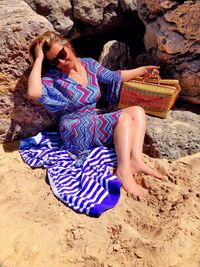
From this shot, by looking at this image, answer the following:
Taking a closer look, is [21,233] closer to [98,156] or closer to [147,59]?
[98,156]

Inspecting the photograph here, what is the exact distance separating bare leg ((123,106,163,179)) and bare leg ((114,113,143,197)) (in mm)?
35

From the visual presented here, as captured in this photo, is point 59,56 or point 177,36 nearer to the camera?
point 59,56

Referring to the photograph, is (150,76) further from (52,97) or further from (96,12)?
(96,12)

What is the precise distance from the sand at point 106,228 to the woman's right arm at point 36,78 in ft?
2.63

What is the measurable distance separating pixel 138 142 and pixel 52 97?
99cm

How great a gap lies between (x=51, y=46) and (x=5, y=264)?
2070 millimetres

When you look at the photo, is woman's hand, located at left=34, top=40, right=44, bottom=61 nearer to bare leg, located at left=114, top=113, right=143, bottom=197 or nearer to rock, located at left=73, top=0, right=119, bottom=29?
bare leg, located at left=114, top=113, right=143, bottom=197

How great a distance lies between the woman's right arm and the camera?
3584mm

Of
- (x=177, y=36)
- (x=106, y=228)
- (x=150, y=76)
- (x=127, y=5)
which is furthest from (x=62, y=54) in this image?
(x=127, y=5)

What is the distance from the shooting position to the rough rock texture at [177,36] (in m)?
3.90

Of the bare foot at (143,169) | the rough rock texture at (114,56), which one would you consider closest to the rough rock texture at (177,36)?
the rough rock texture at (114,56)

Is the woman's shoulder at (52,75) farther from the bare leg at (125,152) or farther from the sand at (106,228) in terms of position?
the sand at (106,228)

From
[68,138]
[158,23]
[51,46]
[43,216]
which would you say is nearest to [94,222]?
[43,216]

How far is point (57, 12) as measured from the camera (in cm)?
487
